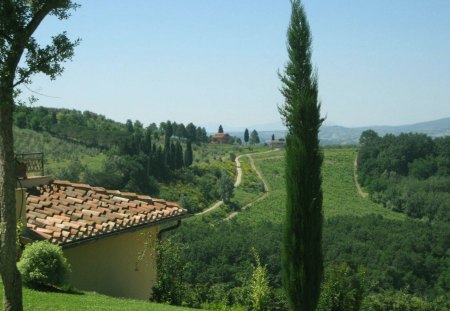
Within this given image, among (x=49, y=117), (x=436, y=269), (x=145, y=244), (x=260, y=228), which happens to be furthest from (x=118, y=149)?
(x=145, y=244)

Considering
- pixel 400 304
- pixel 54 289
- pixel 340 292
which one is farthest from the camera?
pixel 400 304

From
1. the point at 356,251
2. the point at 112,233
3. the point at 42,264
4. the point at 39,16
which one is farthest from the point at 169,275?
the point at 356,251

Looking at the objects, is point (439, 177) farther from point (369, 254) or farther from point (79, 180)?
point (79, 180)

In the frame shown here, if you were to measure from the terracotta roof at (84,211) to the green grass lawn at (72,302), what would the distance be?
978 millimetres

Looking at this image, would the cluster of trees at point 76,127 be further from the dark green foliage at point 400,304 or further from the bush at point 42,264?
the bush at point 42,264

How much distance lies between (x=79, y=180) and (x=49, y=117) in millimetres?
14848

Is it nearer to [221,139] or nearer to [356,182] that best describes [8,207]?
[356,182]

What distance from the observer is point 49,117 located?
5016 centimetres

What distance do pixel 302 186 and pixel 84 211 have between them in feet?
12.6

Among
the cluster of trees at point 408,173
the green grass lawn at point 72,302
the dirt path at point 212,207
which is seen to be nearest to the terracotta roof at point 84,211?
the green grass lawn at point 72,302

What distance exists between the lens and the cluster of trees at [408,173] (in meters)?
57.8

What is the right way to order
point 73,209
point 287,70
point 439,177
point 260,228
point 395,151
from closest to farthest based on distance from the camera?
point 73,209, point 287,70, point 260,228, point 439,177, point 395,151

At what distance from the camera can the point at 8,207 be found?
4.21 meters

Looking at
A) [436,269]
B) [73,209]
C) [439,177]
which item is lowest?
[436,269]
